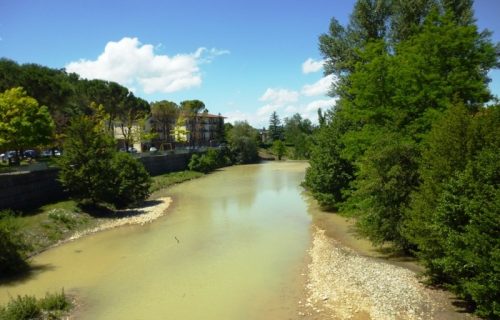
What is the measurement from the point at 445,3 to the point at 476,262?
29777 millimetres

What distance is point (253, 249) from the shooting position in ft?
77.1

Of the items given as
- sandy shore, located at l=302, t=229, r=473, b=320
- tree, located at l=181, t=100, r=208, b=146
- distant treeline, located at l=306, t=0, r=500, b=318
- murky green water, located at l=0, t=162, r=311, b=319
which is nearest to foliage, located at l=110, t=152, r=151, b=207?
murky green water, located at l=0, t=162, r=311, b=319

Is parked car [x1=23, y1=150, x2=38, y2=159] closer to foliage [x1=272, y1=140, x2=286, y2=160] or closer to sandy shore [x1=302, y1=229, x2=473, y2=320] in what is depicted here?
sandy shore [x1=302, y1=229, x2=473, y2=320]

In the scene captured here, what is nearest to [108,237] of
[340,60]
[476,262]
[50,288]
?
[50,288]

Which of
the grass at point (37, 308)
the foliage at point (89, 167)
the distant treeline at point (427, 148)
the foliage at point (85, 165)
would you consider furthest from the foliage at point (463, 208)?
the foliage at point (89, 167)

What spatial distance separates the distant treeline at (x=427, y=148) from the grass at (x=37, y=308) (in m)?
14.9

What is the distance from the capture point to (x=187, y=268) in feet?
67.2

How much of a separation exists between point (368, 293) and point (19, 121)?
1311 inches

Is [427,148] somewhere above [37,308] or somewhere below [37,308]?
above

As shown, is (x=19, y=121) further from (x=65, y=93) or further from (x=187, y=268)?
(x=187, y=268)

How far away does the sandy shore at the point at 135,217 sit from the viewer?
2935cm

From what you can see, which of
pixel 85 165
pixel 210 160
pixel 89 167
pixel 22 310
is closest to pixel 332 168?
pixel 89 167

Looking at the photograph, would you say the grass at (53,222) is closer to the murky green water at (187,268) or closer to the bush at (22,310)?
the murky green water at (187,268)

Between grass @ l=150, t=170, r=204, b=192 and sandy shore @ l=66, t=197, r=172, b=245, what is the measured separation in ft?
37.2
